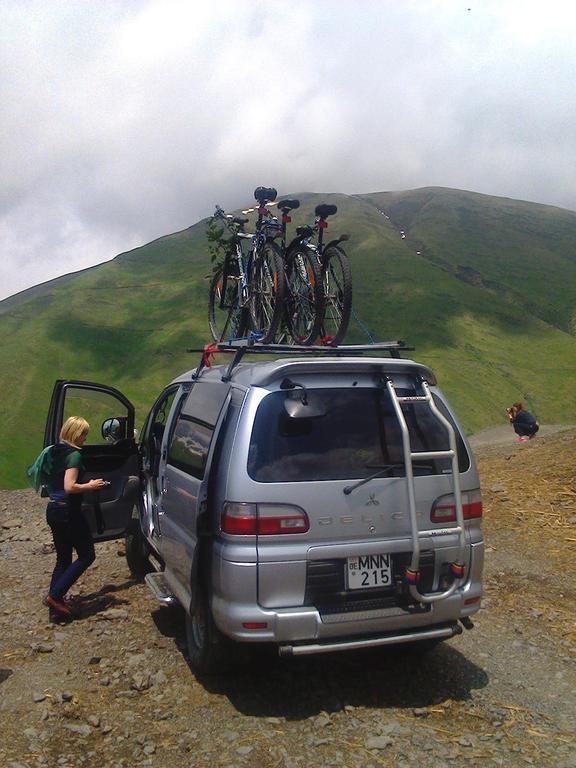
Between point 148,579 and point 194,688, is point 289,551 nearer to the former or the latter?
point 194,688

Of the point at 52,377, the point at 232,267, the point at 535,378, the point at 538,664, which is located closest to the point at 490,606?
the point at 538,664

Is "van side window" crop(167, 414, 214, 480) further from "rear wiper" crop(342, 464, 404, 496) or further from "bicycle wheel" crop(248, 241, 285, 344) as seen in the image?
"bicycle wheel" crop(248, 241, 285, 344)

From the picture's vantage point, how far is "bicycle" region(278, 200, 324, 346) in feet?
26.9

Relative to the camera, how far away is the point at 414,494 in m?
4.82

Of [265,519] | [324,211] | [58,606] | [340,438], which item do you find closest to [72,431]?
[58,606]

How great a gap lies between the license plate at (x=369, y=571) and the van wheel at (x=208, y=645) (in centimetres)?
102

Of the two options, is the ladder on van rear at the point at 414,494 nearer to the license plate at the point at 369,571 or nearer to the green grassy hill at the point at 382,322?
the license plate at the point at 369,571

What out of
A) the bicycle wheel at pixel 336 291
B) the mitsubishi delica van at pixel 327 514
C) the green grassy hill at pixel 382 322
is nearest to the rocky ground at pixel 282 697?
the mitsubishi delica van at pixel 327 514

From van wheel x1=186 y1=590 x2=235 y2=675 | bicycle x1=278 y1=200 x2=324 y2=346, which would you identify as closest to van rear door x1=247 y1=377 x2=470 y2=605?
van wheel x1=186 y1=590 x2=235 y2=675

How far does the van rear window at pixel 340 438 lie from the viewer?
4734 mm

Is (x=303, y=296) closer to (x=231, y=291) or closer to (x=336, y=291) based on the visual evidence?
(x=336, y=291)

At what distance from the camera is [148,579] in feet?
21.1

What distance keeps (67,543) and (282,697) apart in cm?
288

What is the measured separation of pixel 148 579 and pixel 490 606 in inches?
130
